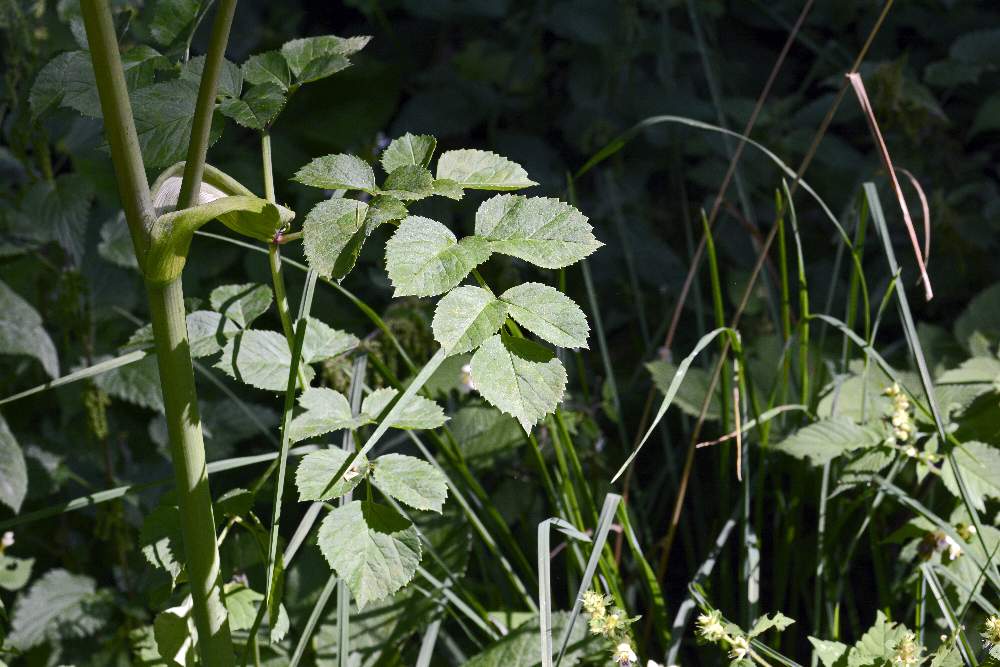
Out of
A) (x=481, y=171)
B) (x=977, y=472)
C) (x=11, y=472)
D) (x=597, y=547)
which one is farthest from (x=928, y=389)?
(x=11, y=472)

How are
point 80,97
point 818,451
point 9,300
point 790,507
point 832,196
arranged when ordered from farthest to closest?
point 832,196 < point 9,300 < point 790,507 < point 818,451 < point 80,97

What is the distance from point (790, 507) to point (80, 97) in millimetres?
928

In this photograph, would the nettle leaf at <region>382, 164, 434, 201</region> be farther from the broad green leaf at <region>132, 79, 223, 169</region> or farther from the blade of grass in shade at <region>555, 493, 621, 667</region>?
the blade of grass in shade at <region>555, 493, 621, 667</region>

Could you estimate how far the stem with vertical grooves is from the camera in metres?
0.71

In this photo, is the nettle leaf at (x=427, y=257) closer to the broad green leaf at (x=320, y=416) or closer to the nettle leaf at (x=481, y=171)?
the nettle leaf at (x=481, y=171)

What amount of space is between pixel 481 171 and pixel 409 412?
22 centimetres


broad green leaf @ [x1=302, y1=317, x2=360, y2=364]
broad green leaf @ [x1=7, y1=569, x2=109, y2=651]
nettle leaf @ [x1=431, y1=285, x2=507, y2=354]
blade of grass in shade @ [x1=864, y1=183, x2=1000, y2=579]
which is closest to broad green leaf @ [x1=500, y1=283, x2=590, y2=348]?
nettle leaf @ [x1=431, y1=285, x2=507, y2=354]

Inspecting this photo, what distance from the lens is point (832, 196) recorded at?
1.98 m

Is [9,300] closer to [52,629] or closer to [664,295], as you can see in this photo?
[52,629]

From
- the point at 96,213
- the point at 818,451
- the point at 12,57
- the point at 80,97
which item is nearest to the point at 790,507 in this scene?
the point at 818,451

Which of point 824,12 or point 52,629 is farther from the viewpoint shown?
point 824,12

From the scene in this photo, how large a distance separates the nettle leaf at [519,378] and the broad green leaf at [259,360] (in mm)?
249

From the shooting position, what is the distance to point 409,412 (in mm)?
872

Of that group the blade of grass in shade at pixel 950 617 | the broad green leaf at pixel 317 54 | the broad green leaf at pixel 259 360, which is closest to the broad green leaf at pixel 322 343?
the broad green leaf at pixel 259 360
